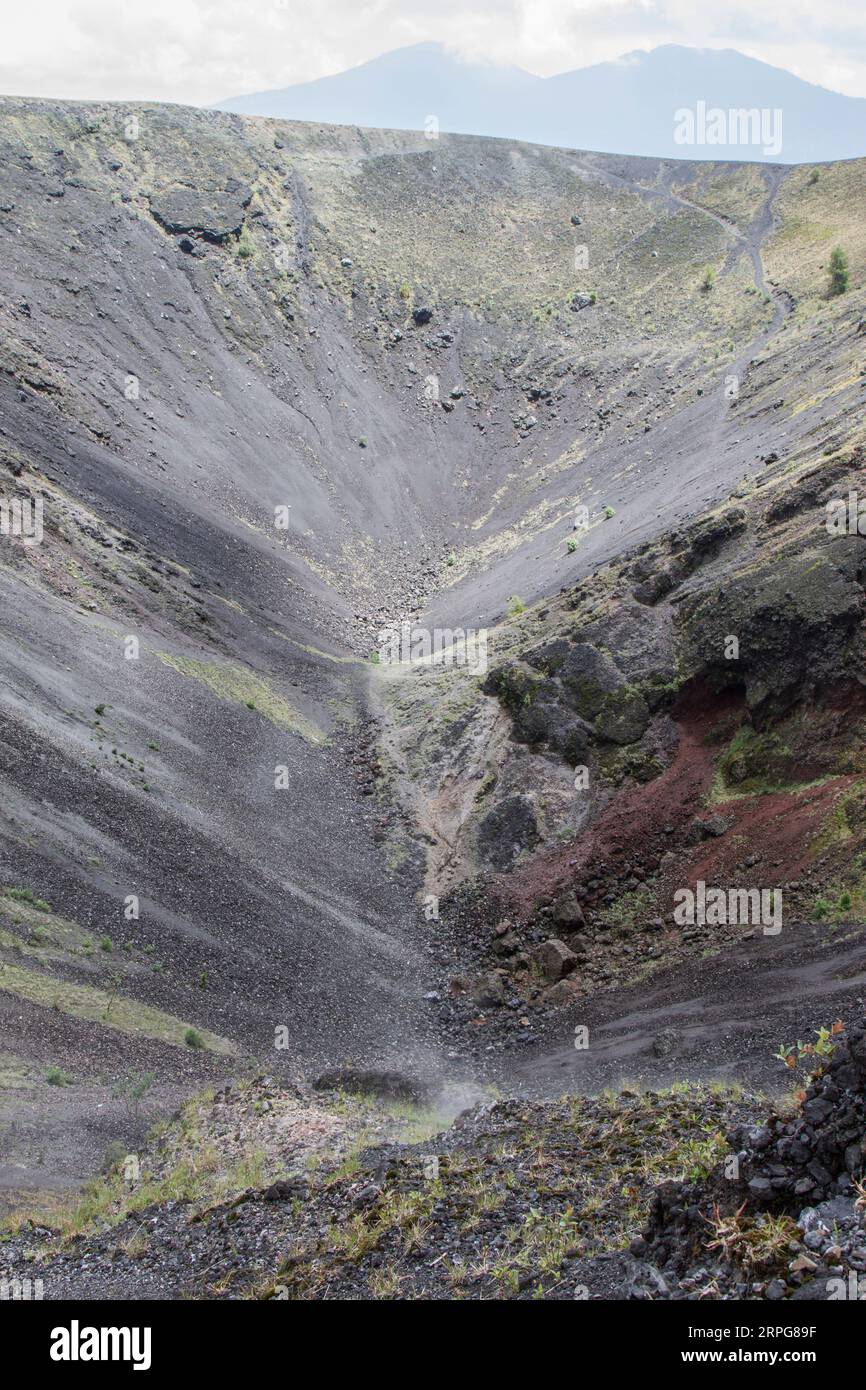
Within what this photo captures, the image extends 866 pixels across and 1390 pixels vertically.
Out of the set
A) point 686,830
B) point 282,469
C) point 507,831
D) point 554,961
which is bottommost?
point 554,961

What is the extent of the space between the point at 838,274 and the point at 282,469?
27.8m

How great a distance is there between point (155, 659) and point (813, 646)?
17002 mm

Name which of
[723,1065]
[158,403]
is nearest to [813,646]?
[723,1065]

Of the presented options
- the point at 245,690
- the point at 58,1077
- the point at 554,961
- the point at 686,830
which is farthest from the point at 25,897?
the point at 686,830

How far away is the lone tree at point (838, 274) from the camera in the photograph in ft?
162

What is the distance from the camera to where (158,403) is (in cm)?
4506

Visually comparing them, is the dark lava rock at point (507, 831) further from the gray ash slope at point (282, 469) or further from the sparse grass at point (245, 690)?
the sparse grass at point (245, 690)

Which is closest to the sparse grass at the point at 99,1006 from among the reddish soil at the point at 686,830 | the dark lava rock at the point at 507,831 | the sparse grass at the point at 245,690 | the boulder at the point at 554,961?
the boulder at the point at 554,961

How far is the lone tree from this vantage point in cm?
4941

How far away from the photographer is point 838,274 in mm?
49656

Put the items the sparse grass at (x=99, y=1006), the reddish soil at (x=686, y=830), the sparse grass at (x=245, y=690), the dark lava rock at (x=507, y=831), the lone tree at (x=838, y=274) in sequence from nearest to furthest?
the sparse grass at (x=99, y=1006) < the reddish soil at (x=686, y=830) < the dark lava rock at (x=507, y=831) < the sparse grass at (x=245, y=690) < the lone tree at (x=838, y=274)

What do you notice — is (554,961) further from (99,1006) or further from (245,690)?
(245,690)

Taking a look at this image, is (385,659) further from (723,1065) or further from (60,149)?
(60,149)

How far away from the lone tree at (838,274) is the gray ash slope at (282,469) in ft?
5.57
